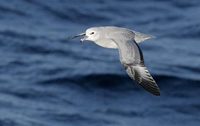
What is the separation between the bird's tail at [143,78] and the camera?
9539 millimetres

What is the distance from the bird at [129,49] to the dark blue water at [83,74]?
6606 mm

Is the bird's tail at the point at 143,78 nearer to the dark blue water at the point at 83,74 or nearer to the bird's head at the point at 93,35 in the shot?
the bird's head at the point at 93,35

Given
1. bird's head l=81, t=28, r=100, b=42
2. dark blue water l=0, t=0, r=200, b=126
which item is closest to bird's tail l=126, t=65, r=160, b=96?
bird's head l=81, t=28, r=100, b=42

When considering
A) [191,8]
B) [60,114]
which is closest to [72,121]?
[60,114]

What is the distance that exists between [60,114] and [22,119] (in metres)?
1.07

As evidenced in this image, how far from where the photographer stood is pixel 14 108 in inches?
674

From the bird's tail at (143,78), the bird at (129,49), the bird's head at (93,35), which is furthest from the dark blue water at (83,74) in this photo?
the bird's tail at (143,78)

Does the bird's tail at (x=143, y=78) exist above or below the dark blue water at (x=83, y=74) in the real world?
below

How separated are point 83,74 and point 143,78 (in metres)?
9.02

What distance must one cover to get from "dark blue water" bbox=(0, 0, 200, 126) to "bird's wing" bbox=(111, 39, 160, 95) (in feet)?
22.5

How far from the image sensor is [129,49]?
9.37 m

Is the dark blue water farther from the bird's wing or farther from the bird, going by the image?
the bird's wing

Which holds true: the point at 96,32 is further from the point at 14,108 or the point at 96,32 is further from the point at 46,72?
the point at 46,72

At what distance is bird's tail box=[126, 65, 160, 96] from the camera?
9539mm
